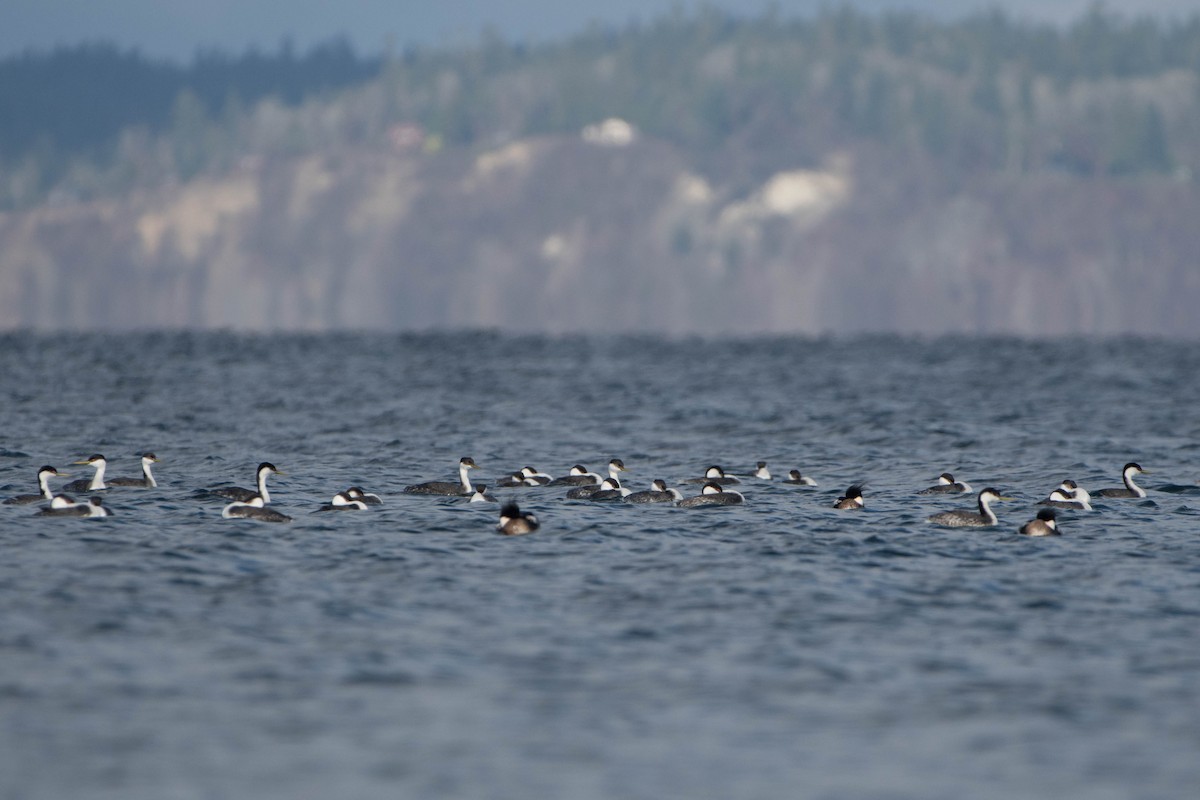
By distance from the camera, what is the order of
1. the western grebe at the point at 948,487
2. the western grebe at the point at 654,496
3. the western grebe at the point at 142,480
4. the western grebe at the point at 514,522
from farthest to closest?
the western grebe at the point at 948,487, the western grebe at the point at 142,480, the western grebe at the point at 654,496, the western grebe at the point at 514,522

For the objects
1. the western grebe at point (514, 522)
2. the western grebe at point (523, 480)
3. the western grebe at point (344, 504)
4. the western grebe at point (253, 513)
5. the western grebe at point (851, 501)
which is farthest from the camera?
the western grebe at point (523, 480)

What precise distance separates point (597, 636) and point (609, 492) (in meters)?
10.7

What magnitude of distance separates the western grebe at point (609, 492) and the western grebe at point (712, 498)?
113 cm

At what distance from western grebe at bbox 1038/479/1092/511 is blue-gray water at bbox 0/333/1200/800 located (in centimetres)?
56

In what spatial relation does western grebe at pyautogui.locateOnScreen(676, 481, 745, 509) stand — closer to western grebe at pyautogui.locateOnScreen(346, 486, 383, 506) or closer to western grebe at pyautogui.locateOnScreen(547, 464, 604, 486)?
western grebe at pyautogui.locateOnScreen(547, 464, 604, 486)

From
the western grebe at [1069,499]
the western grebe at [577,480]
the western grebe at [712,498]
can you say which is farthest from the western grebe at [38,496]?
the western grebe at [1069,499]

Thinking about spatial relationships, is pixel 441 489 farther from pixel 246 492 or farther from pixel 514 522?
pixel 514 522

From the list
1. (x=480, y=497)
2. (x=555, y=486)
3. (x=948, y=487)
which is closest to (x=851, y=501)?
(x=948, y=487)

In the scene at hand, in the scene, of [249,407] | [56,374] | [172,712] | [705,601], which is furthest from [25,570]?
[56,374]

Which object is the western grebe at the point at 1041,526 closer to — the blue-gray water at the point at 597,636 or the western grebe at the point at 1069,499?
the blue-gray water at the point at 597,636

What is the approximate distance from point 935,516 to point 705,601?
24.1 feet

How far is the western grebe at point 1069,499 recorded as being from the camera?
27031 millimetres

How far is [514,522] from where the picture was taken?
79.2 feet

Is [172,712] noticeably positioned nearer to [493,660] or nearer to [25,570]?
[493,660]
